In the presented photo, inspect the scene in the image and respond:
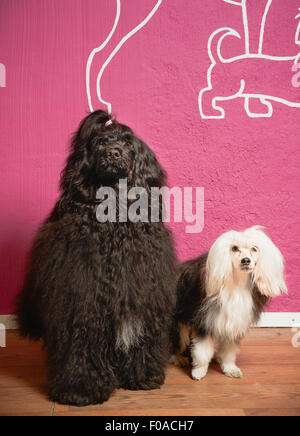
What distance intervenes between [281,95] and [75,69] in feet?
4.18

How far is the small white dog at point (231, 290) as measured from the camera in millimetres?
1915

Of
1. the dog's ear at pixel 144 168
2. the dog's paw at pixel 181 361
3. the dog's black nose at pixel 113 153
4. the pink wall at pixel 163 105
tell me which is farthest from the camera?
the pink wall at pixel 163 105

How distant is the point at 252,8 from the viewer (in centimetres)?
260

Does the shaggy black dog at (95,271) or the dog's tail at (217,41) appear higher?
the dog's tail at (217,41)

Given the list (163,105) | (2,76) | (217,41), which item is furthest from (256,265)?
(2,76)

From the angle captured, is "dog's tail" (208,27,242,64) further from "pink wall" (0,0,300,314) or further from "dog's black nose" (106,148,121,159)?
"dog's black nose" (106,148,121,159)

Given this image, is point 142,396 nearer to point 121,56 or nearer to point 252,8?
point 121,56

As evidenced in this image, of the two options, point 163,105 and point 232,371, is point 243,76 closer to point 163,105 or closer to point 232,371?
point 163,105

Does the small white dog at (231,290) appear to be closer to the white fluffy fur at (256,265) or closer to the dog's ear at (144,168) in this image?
the white fluffy fur at (256,265)

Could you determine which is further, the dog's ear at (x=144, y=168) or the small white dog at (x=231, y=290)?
the small white dog at (x=231, y=290)

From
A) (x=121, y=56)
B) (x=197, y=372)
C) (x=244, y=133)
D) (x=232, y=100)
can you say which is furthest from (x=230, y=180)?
(x=197, y=372)

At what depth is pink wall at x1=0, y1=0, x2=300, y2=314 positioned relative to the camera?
2.58 metres

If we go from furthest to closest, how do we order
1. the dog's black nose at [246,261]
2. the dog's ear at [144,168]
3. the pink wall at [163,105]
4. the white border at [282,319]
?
the white border at [282,319], the pink wall at [163,105], the dog's black nose at [246,261], the dog's ear at [144,168]

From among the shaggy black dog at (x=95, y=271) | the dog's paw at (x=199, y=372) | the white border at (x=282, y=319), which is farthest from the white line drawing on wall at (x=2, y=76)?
the white border at (x=282, y=319)
